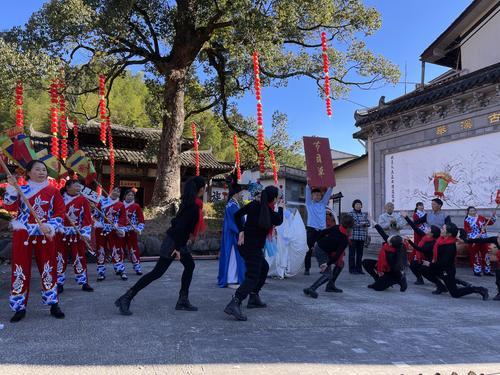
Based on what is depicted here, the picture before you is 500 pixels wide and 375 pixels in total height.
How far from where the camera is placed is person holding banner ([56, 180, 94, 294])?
6.43 m

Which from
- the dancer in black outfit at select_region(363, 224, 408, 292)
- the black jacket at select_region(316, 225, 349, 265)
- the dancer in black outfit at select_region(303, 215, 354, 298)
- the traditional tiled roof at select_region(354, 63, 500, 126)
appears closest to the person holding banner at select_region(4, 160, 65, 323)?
the dancer in black outfit at select_region(303, 215, 354, 298)

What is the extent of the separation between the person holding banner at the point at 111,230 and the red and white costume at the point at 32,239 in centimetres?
277

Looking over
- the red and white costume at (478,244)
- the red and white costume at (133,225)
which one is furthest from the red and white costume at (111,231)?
the red and white costume at (478,244)

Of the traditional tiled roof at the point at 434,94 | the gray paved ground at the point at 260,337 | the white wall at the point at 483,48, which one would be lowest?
the gray paved ground at the point at 260,337

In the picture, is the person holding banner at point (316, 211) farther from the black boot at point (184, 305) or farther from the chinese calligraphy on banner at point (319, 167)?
the black boot at point (184, 305)

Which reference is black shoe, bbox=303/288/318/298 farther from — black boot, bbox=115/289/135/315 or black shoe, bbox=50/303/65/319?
black shoe, bbox=50/303/65/319

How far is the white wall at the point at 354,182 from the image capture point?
79.9 feet

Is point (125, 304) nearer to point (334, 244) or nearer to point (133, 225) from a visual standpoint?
point (334, 244)

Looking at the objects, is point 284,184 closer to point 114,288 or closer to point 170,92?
point 170,92

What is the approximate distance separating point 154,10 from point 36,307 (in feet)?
39.0

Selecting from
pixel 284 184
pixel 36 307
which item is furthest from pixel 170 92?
pixel 284 184

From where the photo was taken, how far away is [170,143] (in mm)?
14969

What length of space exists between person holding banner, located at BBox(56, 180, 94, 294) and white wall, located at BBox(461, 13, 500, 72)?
1209 centimetres

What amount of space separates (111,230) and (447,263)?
5627 millimetres
